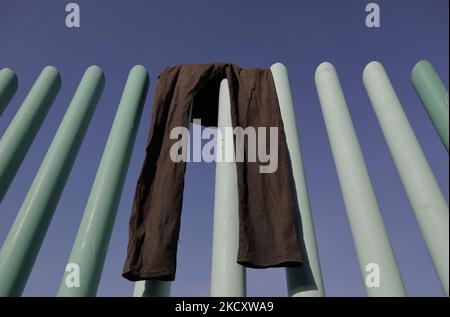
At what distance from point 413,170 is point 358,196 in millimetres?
610

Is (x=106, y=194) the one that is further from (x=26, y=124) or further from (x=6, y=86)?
(x=6, y=86)

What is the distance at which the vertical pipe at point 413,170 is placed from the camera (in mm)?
3289

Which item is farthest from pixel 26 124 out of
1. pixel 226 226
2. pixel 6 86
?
pixel 226 226

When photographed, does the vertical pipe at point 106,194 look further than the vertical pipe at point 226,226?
Yes

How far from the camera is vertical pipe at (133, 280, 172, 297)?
11.9 feet

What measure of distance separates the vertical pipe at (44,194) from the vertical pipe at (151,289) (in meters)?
1.17

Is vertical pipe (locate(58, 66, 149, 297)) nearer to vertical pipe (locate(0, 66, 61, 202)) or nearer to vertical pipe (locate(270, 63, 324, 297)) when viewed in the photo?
vertical pipe (locate(0, 66, 61, 202))

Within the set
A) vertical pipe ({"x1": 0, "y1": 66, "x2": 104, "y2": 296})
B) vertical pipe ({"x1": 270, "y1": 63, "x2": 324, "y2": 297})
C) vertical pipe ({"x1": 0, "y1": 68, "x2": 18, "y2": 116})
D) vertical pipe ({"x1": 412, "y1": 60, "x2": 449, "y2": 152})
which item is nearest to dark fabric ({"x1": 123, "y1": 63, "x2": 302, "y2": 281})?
vertical pipe ({"x1": 270, "y1": 63, "x2": 324, "y2": 297})

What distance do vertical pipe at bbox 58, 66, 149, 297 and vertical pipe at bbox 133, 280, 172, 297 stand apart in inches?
15.9

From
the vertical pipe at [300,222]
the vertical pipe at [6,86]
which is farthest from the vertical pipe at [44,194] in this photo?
the vertical pipe at [300,222]

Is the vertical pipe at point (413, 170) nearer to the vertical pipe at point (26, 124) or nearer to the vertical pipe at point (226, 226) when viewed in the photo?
the vertical pipe at point (226, 226)

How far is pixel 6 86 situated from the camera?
580 cm
